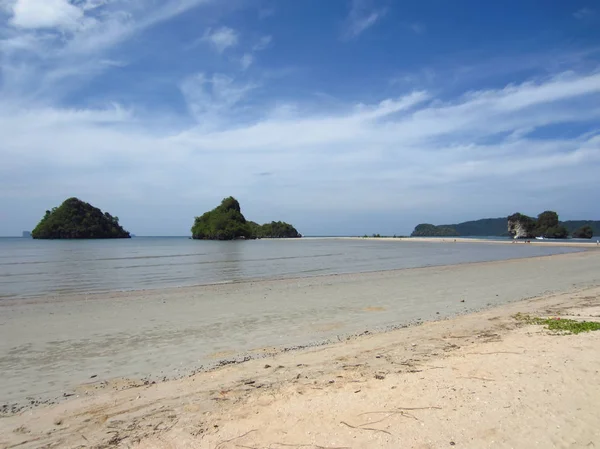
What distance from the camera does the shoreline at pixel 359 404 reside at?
13.5ft

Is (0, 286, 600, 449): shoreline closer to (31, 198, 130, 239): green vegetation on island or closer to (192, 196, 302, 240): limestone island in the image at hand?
(192, 196, 302, 240): limestone island

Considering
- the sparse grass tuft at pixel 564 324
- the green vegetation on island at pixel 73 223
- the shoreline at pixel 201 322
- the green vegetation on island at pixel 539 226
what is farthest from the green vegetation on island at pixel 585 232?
the green vegetation on island at pixel 73 223

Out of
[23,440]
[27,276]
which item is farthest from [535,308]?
[27,276]

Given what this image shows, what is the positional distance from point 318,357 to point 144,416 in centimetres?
329

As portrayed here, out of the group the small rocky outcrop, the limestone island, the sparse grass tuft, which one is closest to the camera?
the sparse grass tuft

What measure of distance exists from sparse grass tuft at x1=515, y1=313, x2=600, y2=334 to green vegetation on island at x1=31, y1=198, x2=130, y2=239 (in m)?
164

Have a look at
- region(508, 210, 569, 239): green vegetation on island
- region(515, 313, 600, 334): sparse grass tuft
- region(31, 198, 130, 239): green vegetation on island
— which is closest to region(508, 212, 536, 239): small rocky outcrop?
region(508, 210, 569, 239): green vegetation on island

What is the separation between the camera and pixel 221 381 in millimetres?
→ 6184

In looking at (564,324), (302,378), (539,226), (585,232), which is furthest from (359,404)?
(585,232)

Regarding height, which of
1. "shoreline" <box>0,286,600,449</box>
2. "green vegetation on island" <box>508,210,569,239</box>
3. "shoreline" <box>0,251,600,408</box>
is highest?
"green vegetation on island" <box>508,210,569,239</box>

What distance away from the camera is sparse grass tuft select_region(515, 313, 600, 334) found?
314 inches

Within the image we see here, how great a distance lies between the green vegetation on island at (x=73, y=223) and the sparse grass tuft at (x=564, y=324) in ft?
537

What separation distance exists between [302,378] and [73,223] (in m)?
166

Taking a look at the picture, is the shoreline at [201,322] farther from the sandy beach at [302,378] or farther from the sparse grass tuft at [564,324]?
the sparse grass tuft at [564,324]
